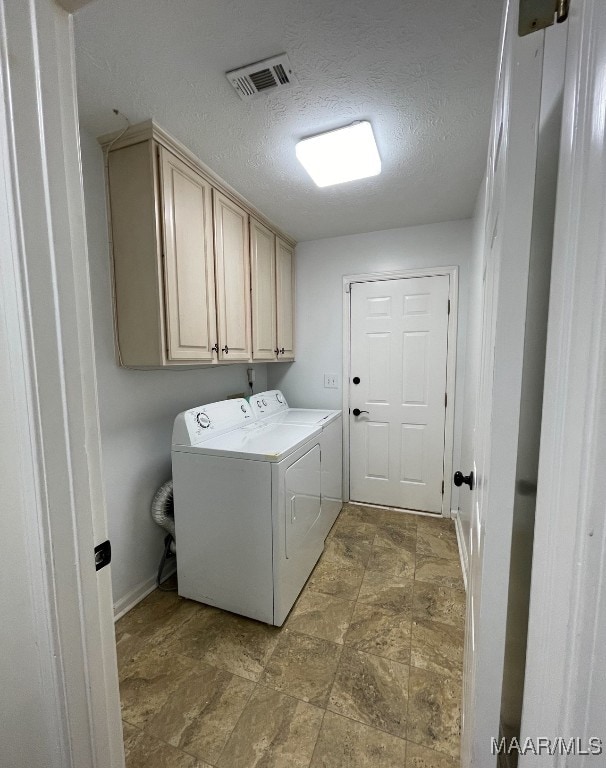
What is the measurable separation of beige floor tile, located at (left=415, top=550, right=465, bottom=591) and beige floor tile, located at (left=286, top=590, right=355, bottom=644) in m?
0.55

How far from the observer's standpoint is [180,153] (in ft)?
5.01

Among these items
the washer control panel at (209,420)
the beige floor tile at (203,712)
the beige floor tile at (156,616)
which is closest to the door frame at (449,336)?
the washer control panel at (209,420)

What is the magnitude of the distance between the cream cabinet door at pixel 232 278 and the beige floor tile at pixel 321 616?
1.52 meters

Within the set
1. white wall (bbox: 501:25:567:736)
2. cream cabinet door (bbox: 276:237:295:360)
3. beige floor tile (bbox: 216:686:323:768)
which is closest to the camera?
white wall (bbox: 501:25:567:736)

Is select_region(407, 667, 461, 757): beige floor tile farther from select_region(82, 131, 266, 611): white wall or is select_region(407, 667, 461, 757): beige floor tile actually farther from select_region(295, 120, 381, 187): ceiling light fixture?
select_region(295, 120, 381, 187): ceiling light fixture

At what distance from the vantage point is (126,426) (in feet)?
5.63

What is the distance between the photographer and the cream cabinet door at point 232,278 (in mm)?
1856

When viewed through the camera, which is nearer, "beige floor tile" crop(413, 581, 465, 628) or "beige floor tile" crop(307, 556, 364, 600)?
"beige floor tile" crop(413, 581, 465, 628)

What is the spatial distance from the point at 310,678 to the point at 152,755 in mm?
619

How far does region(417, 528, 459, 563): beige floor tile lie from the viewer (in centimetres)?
215

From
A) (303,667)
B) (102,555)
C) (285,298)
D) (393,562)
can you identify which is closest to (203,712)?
(303,667)

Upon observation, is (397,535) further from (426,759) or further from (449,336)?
(449,336)

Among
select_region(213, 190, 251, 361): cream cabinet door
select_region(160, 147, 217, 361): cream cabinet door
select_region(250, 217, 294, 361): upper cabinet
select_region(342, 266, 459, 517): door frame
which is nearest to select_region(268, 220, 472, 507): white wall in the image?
select_region(342, 266, 459, 517): door frame

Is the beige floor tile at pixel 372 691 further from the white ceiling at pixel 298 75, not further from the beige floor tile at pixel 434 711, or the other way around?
the white ceiling at pixel 298 75
